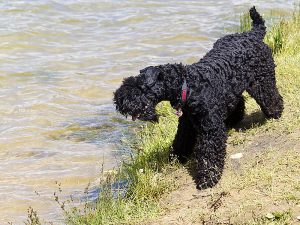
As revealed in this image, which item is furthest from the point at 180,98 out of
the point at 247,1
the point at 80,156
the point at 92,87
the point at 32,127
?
the point at 247,1

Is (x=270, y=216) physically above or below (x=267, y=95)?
below

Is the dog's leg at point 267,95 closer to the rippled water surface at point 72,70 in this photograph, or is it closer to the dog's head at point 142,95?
the dog's head at point 142,95

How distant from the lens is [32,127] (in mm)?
7172

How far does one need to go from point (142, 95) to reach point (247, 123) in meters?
1.78

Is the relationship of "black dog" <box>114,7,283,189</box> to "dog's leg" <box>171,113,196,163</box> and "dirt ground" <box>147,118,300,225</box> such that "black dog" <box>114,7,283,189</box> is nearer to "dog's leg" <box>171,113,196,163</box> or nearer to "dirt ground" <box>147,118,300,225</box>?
"dog's leg" <box>171,113,196,163</box>

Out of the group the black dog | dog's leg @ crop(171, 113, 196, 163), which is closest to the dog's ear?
the black dog

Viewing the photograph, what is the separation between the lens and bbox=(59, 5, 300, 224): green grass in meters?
4.32

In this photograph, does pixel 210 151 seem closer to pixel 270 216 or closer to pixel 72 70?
pixel 270 216

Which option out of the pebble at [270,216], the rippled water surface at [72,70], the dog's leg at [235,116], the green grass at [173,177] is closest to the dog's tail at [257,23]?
the dog's leg at [235,116]

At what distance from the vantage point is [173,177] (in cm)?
512

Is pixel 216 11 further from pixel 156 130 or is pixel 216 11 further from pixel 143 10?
pixel 156 130

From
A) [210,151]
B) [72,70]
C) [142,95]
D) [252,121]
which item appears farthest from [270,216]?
[72,70]

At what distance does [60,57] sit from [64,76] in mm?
1054

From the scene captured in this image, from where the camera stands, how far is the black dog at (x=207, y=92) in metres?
4.69
